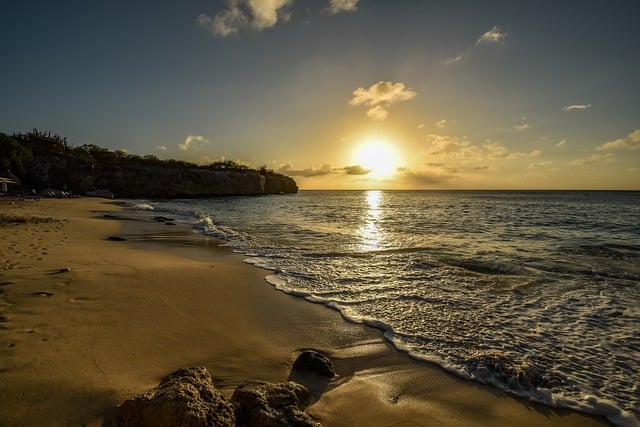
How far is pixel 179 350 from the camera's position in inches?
152

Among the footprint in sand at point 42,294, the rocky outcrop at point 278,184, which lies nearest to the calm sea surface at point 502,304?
the footprint in sand at point 42,294

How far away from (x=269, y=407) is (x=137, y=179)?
67.4 m

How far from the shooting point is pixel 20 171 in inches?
1582

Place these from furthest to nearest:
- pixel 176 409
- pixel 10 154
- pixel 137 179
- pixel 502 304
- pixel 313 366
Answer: pixel 137 179, pixel 10 154, pixel 502 304, pixel 313 366, pixel 176 409

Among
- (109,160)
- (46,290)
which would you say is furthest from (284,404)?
(109,160)

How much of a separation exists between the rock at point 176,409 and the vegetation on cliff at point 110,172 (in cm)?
4904

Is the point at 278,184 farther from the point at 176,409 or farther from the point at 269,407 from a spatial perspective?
the point at 176,409

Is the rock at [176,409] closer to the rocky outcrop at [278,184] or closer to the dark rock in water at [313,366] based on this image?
the dark rock in water at [313,366]

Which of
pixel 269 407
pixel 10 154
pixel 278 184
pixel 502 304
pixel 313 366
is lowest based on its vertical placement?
pixel 502 304

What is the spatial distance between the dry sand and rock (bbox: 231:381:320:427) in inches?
15.0

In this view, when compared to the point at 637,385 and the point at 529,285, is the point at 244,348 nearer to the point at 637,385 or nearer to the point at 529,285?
the point at 637,385

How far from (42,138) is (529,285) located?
69.5 metres

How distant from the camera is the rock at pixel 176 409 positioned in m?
2.16

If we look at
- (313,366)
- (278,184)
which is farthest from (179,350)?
(278,184)
